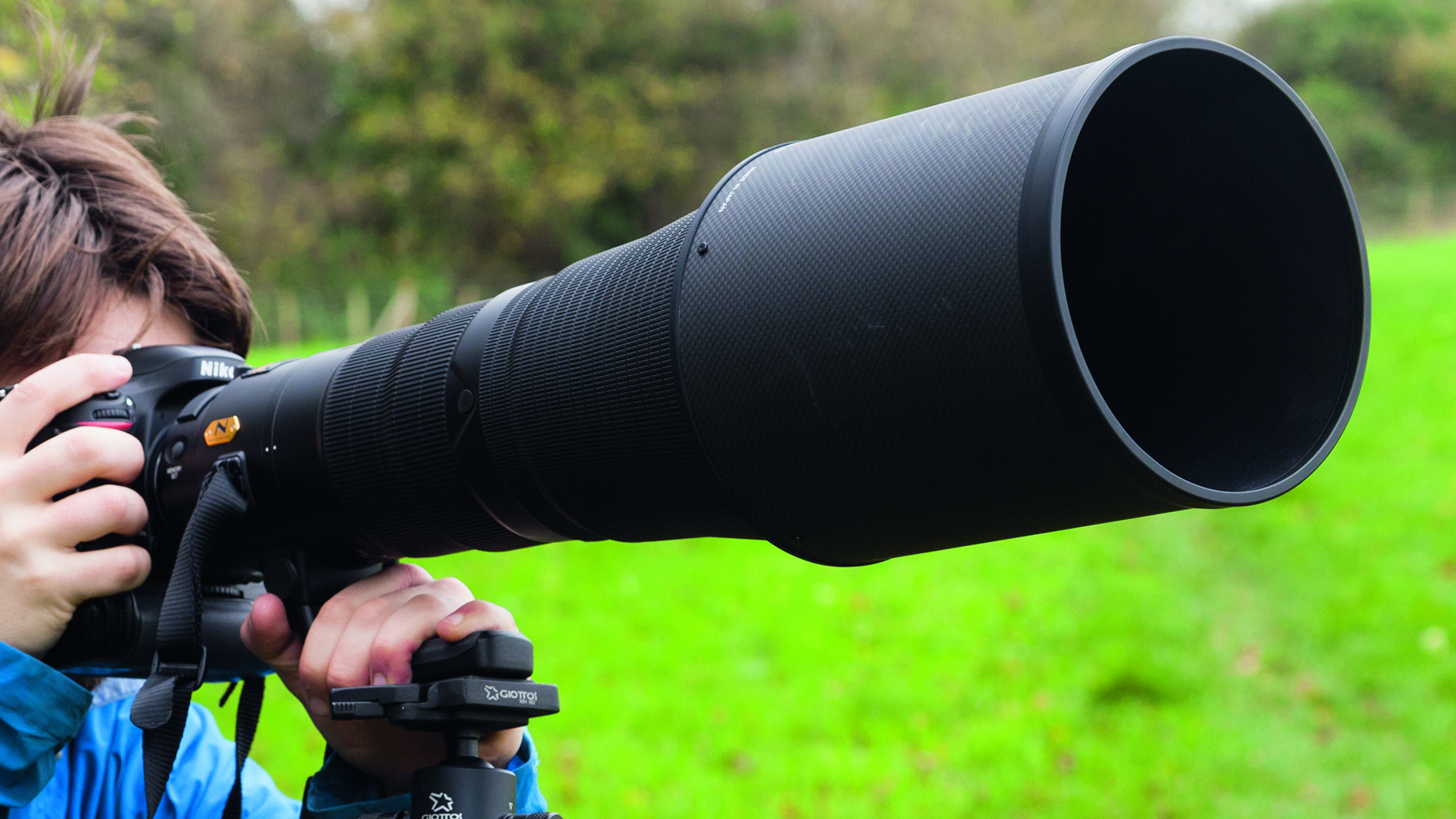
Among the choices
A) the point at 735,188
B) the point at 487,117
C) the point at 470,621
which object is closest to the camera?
the point at 735,188

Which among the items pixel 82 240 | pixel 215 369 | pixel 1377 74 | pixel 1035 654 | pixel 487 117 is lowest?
pixel 215 369

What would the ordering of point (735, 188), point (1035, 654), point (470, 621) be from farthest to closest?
1. point (1035, 654)
2. point (470, 621)
3. point (735, 188)

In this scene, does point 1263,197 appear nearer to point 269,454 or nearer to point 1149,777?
point 269,454

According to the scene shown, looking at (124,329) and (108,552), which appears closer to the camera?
(108,552)

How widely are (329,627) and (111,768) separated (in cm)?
59

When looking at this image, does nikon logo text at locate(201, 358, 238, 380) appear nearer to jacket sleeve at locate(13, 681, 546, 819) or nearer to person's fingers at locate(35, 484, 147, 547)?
person's fingers at locate(35, 484, 147, 547)

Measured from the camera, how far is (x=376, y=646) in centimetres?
105

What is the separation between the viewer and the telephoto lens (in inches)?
26.9

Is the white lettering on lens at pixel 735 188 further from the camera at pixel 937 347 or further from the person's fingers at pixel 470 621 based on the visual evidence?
the person's fingers at pixel 470 621

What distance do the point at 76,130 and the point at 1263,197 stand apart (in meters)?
1.46

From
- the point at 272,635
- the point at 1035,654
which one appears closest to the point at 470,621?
the point at 272,635

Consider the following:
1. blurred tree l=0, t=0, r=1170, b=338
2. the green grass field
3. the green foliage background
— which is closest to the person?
the green grass field

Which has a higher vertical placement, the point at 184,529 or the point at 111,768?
the point at 184,529

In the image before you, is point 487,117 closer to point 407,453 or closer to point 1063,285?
point 407,453
